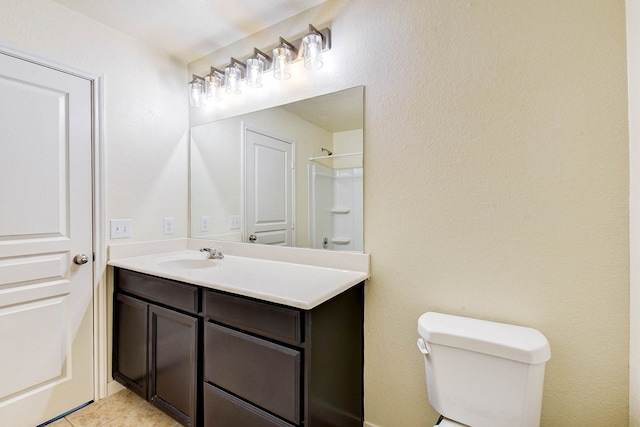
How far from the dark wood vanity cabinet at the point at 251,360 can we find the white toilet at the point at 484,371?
1.22 feet

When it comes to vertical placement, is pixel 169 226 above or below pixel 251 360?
above

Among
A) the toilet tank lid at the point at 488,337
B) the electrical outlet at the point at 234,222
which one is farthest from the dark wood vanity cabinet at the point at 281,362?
the electrical outlet at the point at 234,222

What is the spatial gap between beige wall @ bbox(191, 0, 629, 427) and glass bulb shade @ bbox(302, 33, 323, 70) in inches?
4.0

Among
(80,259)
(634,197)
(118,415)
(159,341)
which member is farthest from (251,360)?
(634,197)

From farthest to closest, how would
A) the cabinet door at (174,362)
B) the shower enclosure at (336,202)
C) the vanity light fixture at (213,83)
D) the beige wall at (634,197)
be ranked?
the vanity light fixture at (213,83), the shower enclosure at (336,202), the cabinet door at (174,362), the beige wall at (634,197)

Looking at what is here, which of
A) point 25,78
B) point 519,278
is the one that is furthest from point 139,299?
point 519,278

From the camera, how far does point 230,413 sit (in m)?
1.24

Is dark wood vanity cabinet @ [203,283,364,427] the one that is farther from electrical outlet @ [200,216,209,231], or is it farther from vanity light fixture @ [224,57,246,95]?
vanity light fixture @ [224,57,246,95]

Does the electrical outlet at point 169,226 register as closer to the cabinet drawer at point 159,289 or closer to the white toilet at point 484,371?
the cabinet drawer at point 159,289

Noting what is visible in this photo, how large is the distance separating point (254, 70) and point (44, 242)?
1.49m

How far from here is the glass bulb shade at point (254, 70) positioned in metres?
1.76

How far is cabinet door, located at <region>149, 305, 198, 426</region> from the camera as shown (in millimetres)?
1371

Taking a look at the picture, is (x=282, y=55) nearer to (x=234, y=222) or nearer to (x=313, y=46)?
(x=313, y=46)

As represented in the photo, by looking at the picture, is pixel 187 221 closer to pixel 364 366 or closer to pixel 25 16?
pixel 25 16
